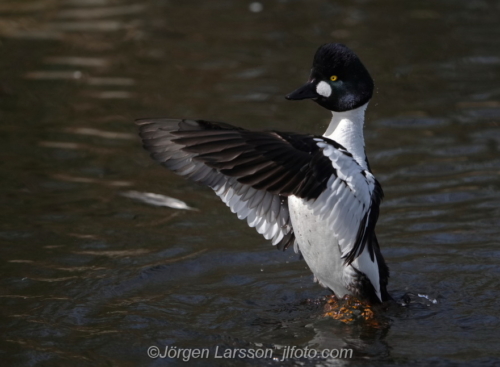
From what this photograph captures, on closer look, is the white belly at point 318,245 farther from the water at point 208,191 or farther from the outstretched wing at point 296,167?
the water at point 208,191

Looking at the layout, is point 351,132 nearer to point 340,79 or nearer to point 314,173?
point 340,79

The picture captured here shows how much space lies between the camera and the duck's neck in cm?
599

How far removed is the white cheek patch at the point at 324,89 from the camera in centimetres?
616

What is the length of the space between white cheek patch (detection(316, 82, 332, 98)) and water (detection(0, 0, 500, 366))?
1643 millimetres

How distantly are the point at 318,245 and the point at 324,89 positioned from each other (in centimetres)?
115

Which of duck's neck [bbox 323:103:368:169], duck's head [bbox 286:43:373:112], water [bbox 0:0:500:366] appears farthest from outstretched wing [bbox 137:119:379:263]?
water [bbox 0:0:500:366]

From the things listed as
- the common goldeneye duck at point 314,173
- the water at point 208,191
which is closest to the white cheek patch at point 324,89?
the common goldeneye duck at point 314,173

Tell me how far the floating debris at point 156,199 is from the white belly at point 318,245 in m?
2.56

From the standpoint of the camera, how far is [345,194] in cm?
568

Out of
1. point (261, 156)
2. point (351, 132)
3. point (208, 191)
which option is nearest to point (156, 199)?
point (208, 191)

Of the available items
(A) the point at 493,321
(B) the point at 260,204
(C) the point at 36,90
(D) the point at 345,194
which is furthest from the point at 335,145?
(C) the point at 36,90

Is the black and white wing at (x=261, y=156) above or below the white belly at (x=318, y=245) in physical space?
above

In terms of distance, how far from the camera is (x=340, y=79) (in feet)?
20.2

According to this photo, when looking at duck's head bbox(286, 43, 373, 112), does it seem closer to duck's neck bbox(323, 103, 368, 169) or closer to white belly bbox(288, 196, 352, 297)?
duck's neck bbox(323, 103, 368, 169)
